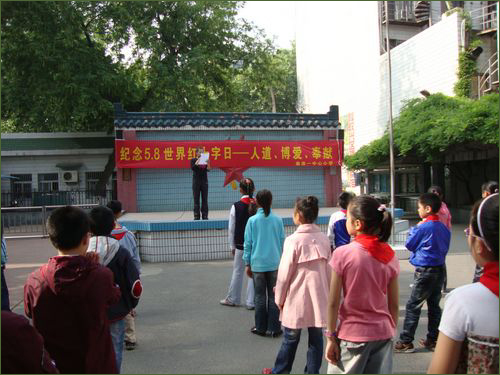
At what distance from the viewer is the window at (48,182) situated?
69.4 feet

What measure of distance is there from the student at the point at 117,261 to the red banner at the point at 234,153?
978cm

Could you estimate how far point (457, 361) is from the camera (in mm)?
1764

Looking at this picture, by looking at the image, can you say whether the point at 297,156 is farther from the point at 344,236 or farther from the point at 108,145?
the point at 108,145

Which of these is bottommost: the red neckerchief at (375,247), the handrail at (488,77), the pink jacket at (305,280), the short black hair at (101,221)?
the pink jacket at (305,280)

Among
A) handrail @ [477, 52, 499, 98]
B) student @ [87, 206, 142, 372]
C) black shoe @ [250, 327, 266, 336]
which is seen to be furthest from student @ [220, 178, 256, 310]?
handrail @ [477, 52, 499, 98]

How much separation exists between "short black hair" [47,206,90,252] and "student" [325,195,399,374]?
4.86ft

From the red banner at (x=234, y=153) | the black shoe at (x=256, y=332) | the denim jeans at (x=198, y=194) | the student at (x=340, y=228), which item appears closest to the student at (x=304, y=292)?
the black shoe at (x=256, y=332)

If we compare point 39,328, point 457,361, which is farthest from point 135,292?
point 457,361

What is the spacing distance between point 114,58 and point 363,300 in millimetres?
20521

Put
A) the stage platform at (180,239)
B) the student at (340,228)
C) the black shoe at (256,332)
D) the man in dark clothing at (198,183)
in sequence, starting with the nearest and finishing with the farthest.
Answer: the black shoe at (256,332), the student at (340,228), the stage platform at (180,239), the man in dark clothing at (198,183)

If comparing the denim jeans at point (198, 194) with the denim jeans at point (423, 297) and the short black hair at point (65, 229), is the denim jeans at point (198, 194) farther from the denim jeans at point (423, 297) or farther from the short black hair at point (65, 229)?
the short black hair at point (65, 229)

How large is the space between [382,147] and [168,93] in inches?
367

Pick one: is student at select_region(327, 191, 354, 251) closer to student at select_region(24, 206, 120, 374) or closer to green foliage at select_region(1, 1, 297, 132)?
student at select_region(24, 206, 120, 374)

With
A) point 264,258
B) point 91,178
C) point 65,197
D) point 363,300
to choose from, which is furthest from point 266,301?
point 91,178
